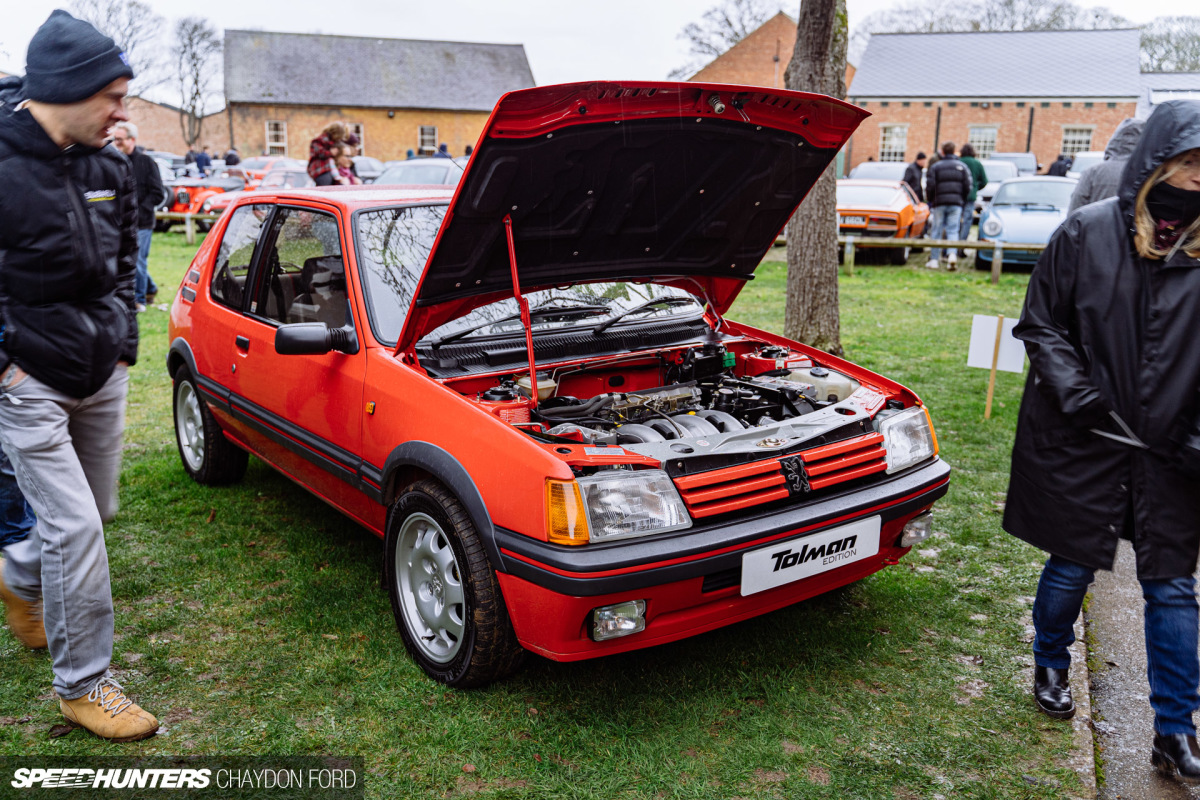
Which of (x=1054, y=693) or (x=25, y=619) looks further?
(x=25, y=619)

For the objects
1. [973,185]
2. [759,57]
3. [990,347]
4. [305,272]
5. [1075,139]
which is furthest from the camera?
[759,57]

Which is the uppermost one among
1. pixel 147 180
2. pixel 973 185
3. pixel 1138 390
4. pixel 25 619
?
pixel 973 185

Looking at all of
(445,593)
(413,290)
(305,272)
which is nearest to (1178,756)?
(445,593)

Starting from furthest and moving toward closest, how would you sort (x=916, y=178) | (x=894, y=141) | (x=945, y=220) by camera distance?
(x=894, y=141) → (x=916, y=178) → (x=945, y=220)

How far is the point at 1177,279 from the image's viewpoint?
262 cm

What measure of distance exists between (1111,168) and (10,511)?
5.91 meters

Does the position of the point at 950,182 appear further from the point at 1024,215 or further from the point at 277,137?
the point at 277,137

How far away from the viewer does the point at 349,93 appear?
156ft

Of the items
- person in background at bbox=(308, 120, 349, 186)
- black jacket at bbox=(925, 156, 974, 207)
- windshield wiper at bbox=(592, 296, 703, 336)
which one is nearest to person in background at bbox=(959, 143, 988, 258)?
black jacket at bbox=(925, 156, 974, 207)

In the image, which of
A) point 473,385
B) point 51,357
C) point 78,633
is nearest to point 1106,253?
point 473,385

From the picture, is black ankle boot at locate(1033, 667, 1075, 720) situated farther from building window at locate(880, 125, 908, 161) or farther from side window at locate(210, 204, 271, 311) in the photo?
building window at locate(880, 125, 908, 161)

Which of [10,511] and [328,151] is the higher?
[328,151]

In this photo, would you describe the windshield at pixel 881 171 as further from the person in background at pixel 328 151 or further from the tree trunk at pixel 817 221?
the tree trunk at pixel 817 221

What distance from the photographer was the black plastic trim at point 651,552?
8.51ft
